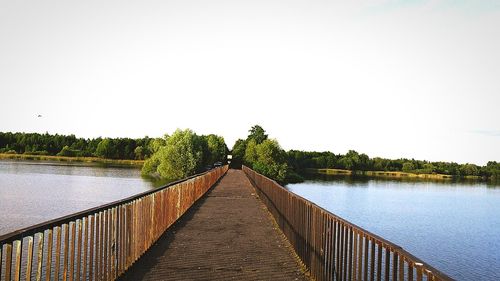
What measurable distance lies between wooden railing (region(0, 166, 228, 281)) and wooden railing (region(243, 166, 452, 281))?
2.78 metres

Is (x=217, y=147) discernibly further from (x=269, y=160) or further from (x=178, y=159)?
(x=178, y=159)

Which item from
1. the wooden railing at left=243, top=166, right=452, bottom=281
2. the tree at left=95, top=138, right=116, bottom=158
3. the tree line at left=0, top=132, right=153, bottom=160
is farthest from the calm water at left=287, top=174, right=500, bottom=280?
the tree at left=95, top=138, right=116, bottom=158

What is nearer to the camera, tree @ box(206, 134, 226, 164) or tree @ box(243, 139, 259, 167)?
tree @ box(243, 139, 259, 167)

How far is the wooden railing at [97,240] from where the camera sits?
3.98m

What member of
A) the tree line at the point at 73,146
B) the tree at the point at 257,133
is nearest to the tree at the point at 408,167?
the tree at the point at 257,133

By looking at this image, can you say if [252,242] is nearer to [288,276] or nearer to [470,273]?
[288,276]

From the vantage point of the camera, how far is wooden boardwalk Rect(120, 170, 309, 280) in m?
6.71

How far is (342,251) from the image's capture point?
5379 mm

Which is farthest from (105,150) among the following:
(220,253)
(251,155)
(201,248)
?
(220,253)

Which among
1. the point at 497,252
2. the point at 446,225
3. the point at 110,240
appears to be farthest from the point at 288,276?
the point at 446,225

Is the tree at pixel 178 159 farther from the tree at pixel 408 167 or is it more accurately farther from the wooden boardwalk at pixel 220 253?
the tree at pixel 408 167

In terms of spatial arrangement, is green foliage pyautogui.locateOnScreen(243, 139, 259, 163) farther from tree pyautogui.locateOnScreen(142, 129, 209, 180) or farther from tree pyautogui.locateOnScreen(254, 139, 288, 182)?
tree pyautogui.locateOnScreen(142, 129, 209, 180)

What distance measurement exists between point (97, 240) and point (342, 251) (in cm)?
311

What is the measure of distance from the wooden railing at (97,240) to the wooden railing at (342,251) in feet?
9.11
